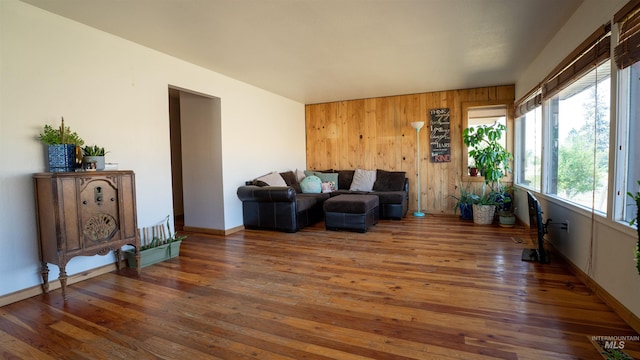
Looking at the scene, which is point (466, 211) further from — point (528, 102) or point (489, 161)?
point (528, 102)

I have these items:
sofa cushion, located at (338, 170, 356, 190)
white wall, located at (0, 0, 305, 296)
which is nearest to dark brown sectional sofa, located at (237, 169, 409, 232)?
white wall, located at (0, 0, 305, 296)

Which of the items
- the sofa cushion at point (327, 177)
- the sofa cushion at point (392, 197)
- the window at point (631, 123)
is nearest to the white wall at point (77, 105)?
the sofa cushion at point (327, 177)

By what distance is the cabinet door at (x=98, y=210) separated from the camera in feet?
8.51

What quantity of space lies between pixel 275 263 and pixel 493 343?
2.09m

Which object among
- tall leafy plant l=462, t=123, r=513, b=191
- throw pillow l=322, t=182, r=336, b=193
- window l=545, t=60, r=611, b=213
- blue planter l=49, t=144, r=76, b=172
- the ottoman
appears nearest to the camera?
window l=545, t=60, r=611, b=213

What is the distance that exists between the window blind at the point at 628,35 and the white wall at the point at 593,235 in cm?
11

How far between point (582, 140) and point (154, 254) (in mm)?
4327

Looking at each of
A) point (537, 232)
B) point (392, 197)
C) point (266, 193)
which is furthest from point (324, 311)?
point (392, 197)

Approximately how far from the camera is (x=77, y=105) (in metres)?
2.86

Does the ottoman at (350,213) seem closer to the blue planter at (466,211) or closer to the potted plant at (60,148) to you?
the blue planter at (466,211)

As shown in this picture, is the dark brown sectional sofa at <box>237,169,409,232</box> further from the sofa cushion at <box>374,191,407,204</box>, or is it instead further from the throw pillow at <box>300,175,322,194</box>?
the throw pillow at <box>300,175,322,194</box>

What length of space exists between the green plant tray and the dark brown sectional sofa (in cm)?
142

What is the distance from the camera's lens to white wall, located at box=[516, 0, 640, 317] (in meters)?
1.96

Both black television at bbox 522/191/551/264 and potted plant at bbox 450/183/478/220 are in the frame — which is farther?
potted plant at bbox 450/183/478/220
